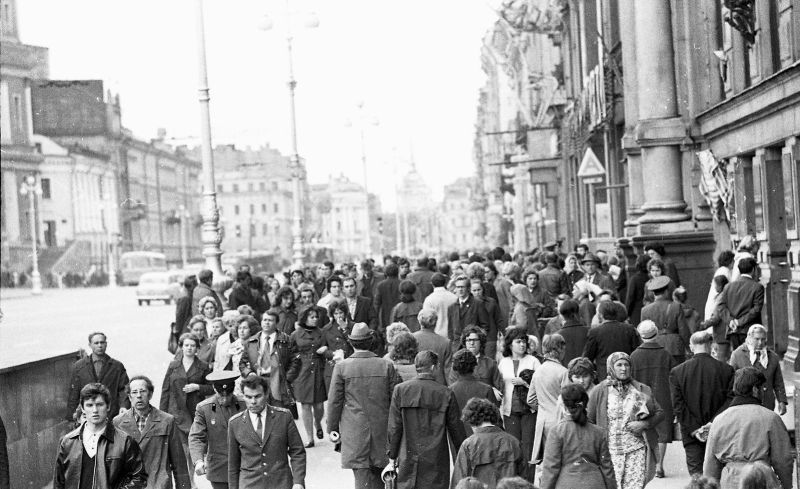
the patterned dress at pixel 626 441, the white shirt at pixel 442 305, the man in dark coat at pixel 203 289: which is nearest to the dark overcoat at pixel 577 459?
the patterned dress at pixel 626 441

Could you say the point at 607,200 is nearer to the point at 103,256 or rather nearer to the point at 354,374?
the point at 354,374

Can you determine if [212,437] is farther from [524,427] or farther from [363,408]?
[524,427]

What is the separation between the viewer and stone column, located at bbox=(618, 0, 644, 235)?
81.4 ft

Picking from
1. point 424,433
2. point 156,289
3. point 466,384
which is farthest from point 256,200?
point 424,433

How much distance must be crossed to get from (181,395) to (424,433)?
3.50 meters

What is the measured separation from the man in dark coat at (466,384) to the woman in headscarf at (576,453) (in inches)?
67.2

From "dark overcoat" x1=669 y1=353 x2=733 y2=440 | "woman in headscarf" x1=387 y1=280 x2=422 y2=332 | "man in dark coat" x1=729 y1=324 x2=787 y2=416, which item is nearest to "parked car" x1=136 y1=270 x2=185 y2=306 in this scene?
"woman in headscarf" x1=387 y1=280 x2=422 y2=332

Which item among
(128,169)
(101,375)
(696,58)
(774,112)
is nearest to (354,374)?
(101,375)

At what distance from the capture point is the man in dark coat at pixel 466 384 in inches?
413

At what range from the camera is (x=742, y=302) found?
49.8ft

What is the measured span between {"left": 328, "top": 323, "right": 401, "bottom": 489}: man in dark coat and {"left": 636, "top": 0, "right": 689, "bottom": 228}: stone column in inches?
490

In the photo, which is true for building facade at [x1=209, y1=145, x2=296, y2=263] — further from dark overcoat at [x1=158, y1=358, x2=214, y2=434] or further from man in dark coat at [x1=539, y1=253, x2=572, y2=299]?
dark overcoat at [x1=158, y1=358, x2=214, y2=434]

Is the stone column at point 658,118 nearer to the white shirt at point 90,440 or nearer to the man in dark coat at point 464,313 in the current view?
the man in dark coat at point 464,313

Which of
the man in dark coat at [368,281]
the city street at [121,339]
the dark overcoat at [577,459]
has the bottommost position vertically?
the city street at [121,339]
